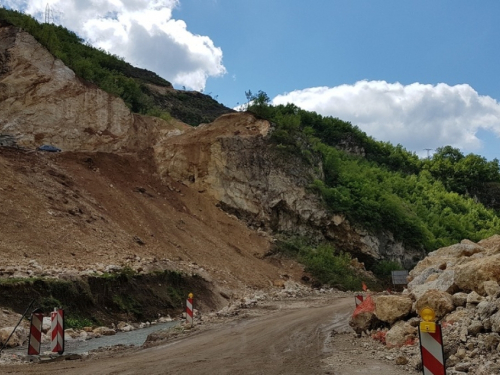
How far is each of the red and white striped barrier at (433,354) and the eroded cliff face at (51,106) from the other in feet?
87.9

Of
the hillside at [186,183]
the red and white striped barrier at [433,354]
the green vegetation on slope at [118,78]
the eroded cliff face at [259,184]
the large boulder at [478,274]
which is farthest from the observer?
the green vegetation on slope at [118,78]

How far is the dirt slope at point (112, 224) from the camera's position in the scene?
1737cm

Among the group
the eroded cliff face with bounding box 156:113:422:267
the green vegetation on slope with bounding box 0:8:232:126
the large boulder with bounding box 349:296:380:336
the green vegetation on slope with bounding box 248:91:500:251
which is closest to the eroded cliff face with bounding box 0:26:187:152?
the green vegetation on slope with bounding box 0:8:232:126

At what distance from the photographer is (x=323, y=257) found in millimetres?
28938

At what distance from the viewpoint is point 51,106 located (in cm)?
2845

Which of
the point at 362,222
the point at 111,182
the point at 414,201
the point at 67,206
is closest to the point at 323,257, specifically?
the point at 362,222

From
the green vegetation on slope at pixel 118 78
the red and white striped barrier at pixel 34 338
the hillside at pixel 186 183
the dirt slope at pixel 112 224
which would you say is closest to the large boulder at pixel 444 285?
the red and white striped barrier at pixel 34 338

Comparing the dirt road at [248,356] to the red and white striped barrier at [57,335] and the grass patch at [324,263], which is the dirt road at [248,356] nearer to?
the red and white striped barrier at [57,335]

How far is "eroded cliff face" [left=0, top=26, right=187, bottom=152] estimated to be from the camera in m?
27.7

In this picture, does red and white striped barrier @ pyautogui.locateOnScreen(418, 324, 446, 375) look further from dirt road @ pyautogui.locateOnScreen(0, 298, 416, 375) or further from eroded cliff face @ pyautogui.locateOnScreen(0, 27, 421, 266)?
eroded cliff face @ pyautogui.locateOnScreen(0, 27, 421, 266)

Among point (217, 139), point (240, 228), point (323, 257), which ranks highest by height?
point (217, 139)

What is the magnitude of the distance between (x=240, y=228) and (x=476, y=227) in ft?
88.6

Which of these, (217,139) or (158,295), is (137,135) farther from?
(158,295)

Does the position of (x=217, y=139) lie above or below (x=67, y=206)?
above
